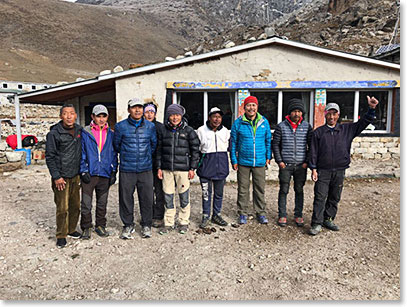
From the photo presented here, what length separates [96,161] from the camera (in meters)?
3.67

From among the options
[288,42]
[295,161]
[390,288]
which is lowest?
[390,288]

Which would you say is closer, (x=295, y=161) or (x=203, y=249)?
(x=203, y=249)

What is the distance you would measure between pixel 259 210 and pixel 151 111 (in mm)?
2282

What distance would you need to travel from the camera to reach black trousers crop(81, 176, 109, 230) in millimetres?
3723

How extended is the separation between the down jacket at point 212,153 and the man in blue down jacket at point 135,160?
0.72 meters

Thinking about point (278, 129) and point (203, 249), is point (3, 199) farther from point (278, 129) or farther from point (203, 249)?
point (278, 129)

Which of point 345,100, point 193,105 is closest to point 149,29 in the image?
point 193,105

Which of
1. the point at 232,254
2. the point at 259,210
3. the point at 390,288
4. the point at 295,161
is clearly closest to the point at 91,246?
the point at 232,254

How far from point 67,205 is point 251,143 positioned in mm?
2679

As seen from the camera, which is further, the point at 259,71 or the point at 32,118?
the point at 32,118

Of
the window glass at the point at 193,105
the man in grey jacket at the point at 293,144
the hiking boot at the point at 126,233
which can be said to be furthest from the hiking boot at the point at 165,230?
the window glass at the point at 193,105

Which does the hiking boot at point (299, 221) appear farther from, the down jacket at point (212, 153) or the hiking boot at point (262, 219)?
the down jacket at point (212, 153)

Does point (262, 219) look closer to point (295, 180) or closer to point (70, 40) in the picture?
point (295, 180)

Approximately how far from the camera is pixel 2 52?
43531 millimetres
